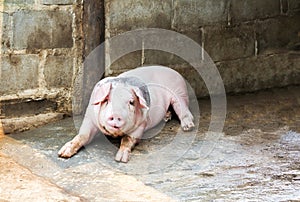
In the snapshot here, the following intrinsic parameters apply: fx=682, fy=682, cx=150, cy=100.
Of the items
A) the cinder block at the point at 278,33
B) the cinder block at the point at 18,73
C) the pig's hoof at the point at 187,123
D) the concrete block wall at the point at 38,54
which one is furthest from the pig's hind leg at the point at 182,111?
the cinder block at the point at 278,33

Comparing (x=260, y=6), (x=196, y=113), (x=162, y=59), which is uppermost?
(x=260, y=6)

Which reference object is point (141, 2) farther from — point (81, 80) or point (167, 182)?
point (167, 182)

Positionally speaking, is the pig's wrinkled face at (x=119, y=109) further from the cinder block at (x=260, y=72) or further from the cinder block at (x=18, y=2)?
the cinder block at (x=260, y=72)

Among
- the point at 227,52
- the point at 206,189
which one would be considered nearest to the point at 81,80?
the point at 227,52

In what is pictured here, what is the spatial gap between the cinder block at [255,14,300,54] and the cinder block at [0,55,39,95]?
195cm

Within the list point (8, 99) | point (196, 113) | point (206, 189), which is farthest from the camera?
point (196, 113)

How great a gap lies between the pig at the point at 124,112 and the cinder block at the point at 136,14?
0.50 m

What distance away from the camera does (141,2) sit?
5.18 m

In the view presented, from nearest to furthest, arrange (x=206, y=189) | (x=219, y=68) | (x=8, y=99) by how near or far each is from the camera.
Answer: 1. (x=206, y=189)
2. (x=8, y=99)
3. (x=219, y=68)

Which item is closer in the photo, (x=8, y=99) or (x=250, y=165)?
(x=250, y=165)

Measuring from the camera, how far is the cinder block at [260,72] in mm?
5664

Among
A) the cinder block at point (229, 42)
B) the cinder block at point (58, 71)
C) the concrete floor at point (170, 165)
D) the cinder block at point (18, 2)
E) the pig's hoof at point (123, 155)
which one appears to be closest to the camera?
the concrete floor at point (170, 165)

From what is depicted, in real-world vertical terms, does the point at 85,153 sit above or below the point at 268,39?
below

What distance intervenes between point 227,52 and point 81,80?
4.24 feet
